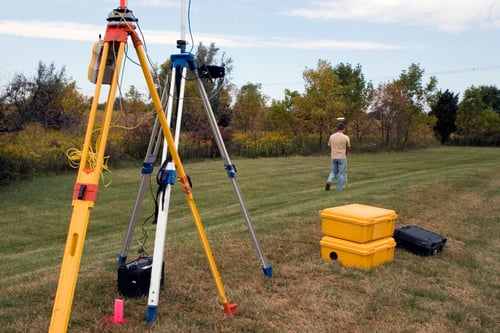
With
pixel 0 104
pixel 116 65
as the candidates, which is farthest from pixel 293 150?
pixel 116 65

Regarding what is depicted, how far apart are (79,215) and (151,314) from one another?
127cm

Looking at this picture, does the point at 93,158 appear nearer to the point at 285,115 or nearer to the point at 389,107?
the point at 285,115

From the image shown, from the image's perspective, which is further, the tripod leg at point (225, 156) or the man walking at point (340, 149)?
the man walking at point (340, 149)

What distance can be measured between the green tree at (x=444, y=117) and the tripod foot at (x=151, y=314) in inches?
1712

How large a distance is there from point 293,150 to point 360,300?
24266 millimetres

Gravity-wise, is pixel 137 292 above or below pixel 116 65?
below

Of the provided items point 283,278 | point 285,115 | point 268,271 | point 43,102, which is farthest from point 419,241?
point 285,115

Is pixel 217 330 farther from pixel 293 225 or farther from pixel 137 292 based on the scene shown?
pixel 293 225

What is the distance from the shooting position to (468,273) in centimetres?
564

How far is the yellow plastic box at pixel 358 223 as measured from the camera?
5.35 m

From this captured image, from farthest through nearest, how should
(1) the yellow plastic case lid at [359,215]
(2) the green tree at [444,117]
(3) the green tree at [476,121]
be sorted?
1. (2) the green tree at [444,117]
2. (3) the green tree at [476,121]
3. (1) the yellow plastic case lid at [359,215]

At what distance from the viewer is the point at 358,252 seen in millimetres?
5352

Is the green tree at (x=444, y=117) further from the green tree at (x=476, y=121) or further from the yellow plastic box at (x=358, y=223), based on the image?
the yellow plastic box at (x=358, y=223)

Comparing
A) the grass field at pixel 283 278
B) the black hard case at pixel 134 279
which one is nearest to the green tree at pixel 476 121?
the grass field at pixel 283 278
